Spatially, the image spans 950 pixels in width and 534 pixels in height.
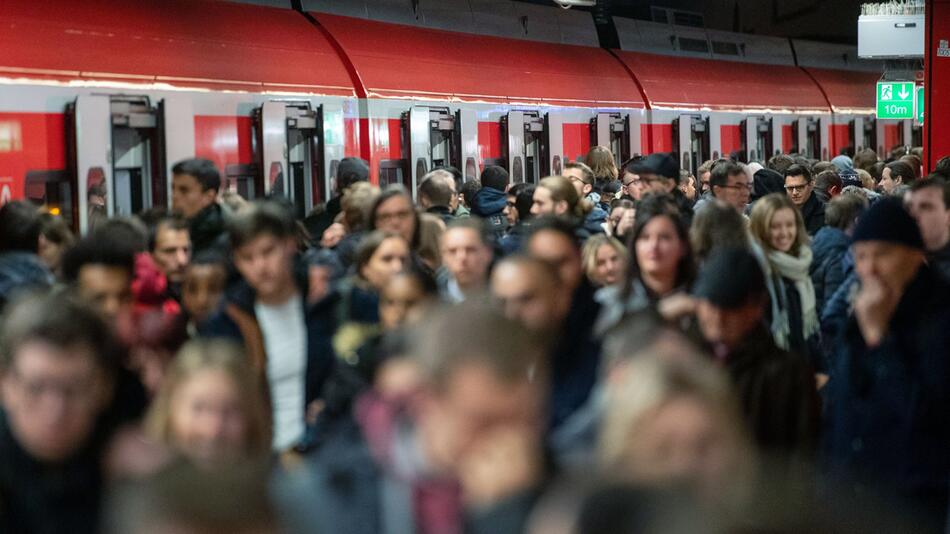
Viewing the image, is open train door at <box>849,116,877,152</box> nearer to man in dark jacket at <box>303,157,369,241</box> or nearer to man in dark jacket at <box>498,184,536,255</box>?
man in dark jacket at <box>498,184,536,255</box>

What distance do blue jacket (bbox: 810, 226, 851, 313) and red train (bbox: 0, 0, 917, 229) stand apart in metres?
4.38

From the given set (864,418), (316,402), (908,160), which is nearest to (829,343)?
(864,418)

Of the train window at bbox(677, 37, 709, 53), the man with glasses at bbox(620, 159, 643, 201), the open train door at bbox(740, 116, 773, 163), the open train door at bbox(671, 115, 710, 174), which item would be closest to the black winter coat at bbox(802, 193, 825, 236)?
the man with glasses at bbox(620, 159, 643, 201)

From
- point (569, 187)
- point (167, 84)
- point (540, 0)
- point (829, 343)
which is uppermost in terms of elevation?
point (540, 0)

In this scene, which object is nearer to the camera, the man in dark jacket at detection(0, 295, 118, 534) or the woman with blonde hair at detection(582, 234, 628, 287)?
the man in dark jacket at detection(0, 295, 118, 534)

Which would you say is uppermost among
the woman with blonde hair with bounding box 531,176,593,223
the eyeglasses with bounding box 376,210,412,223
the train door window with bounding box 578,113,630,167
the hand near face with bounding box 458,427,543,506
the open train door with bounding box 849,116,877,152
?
the open train door with bounding box 849,116,877,152

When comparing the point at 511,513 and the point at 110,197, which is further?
the point at 110,197

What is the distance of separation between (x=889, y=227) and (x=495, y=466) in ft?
8.86

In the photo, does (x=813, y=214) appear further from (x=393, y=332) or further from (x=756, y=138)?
(x=756, y=138)

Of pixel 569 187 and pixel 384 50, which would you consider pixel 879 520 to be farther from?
pixel 384 50

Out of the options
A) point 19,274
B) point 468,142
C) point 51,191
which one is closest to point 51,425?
point 19,274

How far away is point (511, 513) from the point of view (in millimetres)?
2691

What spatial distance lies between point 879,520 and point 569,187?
19.1 ft

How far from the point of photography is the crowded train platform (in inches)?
106
